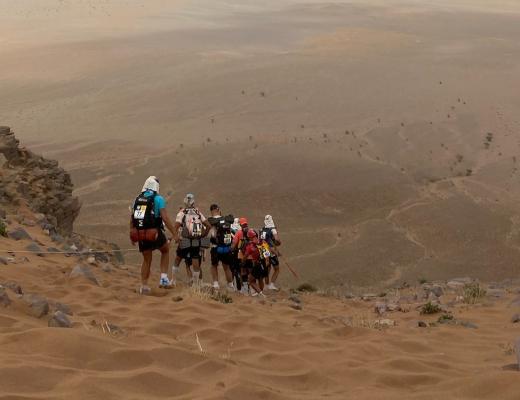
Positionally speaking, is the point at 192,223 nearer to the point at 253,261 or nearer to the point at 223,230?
the point at 223,230

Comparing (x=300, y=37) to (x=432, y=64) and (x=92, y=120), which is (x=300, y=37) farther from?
(x=92, y=120)

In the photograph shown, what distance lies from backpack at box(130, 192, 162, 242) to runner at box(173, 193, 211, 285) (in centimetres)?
193

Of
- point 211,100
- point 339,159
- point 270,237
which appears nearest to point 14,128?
point 211,100

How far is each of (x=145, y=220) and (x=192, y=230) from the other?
242 cm

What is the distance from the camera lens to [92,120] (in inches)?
1606

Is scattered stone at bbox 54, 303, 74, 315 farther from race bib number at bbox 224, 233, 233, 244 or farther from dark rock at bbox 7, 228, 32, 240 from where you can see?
race bib number at bbox 224, 233, 233, 244

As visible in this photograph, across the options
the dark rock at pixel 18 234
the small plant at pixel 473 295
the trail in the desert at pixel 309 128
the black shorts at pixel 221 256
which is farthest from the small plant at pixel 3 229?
the trail in the desert at pixel 309 128

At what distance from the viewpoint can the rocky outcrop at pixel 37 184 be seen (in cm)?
1397

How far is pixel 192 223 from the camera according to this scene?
36.6ft

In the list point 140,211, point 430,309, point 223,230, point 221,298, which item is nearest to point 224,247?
point 223,230

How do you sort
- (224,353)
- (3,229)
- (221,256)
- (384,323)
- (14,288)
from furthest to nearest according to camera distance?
(221,256) < (3,229) < (384,323) < (14,288) < (224,353)

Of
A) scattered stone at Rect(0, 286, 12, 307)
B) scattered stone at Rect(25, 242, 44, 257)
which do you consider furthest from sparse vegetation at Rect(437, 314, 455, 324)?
scattered stone at Rect(25, 242, 44, 257)

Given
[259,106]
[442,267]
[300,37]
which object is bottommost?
[442,267]

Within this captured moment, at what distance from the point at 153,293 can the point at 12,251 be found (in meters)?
1.95
